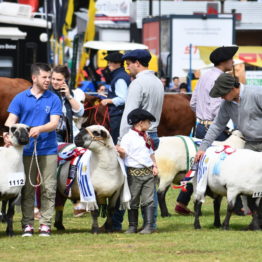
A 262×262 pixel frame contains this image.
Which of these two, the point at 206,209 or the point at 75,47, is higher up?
the point at 75,47

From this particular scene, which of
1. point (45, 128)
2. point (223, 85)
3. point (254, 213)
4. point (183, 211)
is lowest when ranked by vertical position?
point (183, 211)

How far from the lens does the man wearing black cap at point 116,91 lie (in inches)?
549

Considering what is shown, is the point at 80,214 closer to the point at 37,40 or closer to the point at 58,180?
the point at 58,180

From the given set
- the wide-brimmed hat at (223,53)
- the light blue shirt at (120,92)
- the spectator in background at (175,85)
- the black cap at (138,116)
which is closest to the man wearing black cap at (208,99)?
the wide-brimmed hat at (223,53)

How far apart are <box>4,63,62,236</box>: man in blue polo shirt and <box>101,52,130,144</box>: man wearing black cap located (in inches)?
90.6

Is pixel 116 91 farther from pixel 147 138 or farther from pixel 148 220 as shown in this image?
pixel 148 220

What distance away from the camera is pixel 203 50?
33.9 metres

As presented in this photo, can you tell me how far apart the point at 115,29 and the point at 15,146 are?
3804cm

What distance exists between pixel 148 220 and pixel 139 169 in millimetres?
586

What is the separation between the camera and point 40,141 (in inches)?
460

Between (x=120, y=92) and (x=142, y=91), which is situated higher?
(x=142, y=91)

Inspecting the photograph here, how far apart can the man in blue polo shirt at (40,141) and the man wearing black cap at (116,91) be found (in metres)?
2.30

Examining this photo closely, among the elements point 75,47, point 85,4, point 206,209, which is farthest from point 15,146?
point 85,4

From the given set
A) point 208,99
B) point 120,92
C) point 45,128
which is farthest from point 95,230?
point 208,99
